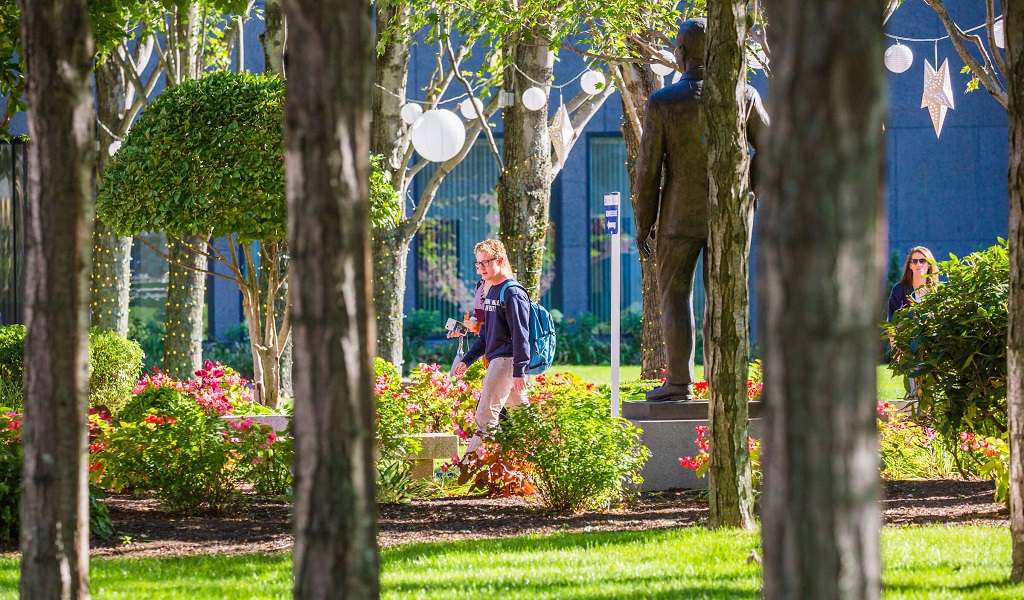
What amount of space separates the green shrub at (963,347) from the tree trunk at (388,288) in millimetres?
7350

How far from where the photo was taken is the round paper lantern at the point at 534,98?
1269 cm

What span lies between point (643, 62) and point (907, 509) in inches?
209

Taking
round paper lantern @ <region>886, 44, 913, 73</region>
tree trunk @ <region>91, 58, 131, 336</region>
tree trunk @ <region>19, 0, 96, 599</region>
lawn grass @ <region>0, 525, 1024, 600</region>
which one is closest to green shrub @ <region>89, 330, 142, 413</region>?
tree trunk @ <region>91, 58, 131, 336</region>

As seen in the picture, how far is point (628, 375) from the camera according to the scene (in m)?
23.7

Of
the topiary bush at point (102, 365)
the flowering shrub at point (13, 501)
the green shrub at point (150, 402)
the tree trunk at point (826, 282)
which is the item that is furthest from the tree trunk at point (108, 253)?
the tree trunk at point (826, 282)

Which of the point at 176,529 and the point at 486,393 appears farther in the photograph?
the point at 486,393

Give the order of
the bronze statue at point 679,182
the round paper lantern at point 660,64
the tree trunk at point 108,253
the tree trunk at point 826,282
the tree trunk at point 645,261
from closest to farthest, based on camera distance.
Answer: the tree trunk at point 826,282 → the bronze statue at point 679,182 → the round paper lantern at point 660,64 → the tree trunk at point 645,261 → the tree trunk at point 108,253

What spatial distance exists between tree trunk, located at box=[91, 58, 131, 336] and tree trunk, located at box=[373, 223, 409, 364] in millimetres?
3762

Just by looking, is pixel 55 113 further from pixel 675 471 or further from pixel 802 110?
pixel 675 471

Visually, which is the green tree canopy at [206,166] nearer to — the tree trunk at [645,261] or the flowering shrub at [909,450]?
the tree trunk at [645,261]

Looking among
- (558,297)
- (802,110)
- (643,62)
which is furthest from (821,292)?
(558,297)

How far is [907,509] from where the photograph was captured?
7887 millimetres

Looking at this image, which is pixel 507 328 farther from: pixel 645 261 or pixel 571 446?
pixel 645 261

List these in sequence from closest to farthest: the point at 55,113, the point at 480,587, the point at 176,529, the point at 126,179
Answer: the point at 55,113 → the point at 480,587 → the point at 176,529 → the point at 126,179
